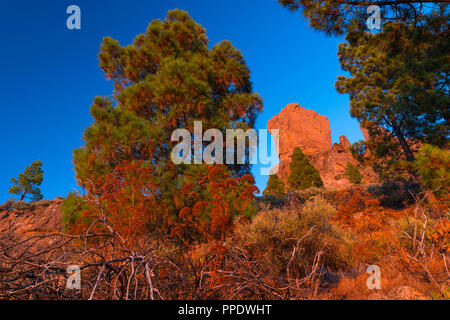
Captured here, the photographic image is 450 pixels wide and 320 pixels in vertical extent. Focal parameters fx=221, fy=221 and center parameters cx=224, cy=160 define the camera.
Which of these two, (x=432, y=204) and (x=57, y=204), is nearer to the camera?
(x=432, y=204)

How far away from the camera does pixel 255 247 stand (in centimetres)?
340

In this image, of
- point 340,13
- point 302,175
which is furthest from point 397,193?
point 302,175

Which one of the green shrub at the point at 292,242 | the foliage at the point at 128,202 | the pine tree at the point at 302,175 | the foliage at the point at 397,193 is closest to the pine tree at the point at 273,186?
the pine tree at the point at 302,175

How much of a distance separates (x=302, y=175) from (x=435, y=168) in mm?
17194

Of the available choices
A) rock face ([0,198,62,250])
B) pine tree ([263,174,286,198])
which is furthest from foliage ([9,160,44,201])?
pine tree ([263,174,286,198])

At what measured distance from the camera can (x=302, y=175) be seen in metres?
23.1

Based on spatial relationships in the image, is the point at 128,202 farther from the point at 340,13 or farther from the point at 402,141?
the point at 402,141

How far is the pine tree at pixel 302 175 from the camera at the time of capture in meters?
22.3

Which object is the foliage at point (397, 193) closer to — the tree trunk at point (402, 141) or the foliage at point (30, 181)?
the tree trunk at point (402, 141)

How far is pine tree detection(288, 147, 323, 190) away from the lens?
22317 millimetres
